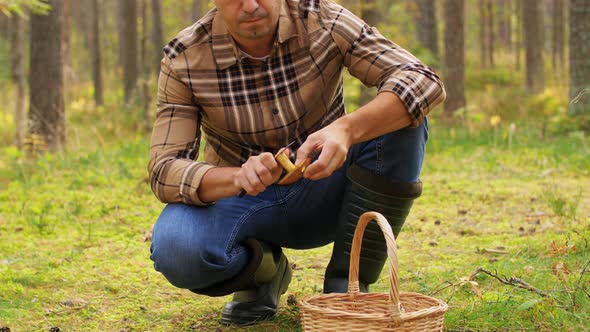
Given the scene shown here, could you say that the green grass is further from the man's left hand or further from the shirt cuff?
the man's left hand

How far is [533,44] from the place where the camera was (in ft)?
47.2

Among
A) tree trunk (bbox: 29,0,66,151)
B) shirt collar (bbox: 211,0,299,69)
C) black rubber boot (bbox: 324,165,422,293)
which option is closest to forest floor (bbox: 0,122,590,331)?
black rubber boot (bbox: 324,165,422,293)

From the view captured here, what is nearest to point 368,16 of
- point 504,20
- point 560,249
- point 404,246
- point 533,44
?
point 533,44

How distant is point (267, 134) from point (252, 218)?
327mm

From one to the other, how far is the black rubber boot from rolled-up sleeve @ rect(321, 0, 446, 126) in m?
0.28

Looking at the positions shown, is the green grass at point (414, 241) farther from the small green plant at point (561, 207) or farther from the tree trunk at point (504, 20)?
the tree trunk at point (504, 20)

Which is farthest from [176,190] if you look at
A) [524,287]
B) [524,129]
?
[524,129]

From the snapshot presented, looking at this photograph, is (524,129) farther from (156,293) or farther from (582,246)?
(156,293)

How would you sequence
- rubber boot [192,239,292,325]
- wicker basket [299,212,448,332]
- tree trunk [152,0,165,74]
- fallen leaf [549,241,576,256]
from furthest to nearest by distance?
tree trunk [152,0,165,74] < fallen leaf [549,241,576,256] < rubber boot [192,239,292,325] < wicker basket [299,212,448,332]

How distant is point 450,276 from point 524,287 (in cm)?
85

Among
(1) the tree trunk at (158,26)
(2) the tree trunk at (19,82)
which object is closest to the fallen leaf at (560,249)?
(2) the tree trunk at (19,82)

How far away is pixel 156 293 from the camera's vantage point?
3721mm

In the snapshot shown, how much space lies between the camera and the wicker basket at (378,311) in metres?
2.13

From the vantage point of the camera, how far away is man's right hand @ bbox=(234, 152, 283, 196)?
7.86 feet
